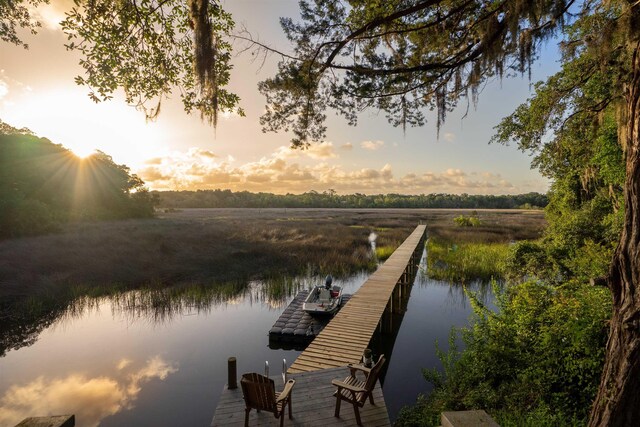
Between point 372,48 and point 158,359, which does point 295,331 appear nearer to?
point 158,359

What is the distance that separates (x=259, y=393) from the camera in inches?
206

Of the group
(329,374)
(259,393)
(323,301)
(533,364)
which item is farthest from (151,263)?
(533,364)

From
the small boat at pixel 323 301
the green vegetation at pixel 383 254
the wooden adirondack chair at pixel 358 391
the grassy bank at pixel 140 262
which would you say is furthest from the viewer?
the green vegetation at pixel 383 254

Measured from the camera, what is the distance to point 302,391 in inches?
250

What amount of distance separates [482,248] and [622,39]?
2455cm

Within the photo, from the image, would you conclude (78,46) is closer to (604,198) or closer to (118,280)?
(118,280)

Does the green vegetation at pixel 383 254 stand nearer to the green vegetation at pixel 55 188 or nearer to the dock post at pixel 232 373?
the dock post at pixel 232 373

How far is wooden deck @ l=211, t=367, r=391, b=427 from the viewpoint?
5.46 metres

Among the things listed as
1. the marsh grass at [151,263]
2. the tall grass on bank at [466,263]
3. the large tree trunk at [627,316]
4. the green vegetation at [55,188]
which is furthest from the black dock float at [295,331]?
the green vegetation at [55,188]

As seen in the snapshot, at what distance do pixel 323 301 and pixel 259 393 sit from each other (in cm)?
821

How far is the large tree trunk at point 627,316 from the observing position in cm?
290

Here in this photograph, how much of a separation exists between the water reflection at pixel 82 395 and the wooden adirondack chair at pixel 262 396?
5500 millimetres

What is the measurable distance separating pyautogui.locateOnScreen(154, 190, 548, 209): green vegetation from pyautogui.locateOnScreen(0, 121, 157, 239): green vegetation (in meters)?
76.4

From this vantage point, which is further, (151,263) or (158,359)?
(151,263)
